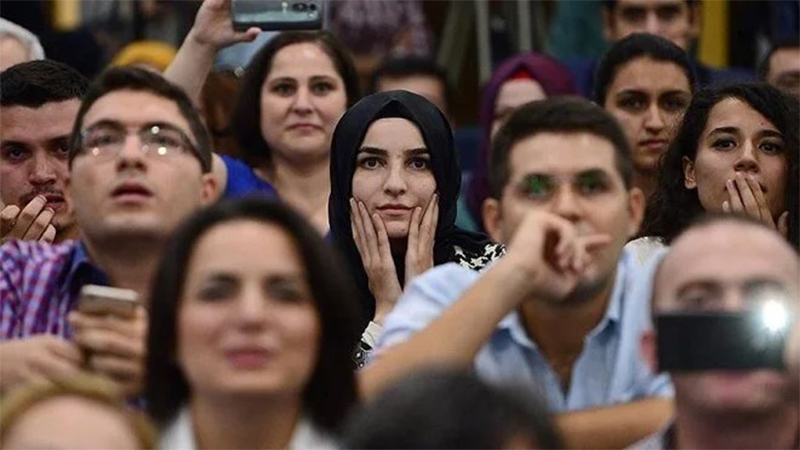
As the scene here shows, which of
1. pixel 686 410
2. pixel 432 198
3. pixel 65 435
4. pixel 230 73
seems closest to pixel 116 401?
pixel 65 435

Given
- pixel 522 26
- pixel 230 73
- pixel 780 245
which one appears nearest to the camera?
pixel 780 245

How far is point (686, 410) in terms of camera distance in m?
5.10

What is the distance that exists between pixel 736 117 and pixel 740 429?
2.63 meters

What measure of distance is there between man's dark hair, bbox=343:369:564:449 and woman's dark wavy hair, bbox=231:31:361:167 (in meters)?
4.34

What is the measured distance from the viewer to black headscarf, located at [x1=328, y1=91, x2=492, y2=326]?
7.56 metres

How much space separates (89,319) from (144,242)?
57 centimetres

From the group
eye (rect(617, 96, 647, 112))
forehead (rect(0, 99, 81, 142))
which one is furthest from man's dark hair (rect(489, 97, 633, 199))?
eye (rect(617, 96, 647, 112))

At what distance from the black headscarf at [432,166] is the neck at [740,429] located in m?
2.43

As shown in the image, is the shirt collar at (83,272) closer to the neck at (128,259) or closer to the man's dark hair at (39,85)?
the neck at (128,259)

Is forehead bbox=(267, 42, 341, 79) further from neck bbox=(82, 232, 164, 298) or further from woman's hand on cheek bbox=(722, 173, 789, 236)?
neck bbox=(82, 232, 164, 298)

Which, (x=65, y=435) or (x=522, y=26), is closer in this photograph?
(x=65, y=435)

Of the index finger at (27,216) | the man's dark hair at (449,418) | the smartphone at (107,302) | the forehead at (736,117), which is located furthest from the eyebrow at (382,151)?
the man's dark hair at (449,418)

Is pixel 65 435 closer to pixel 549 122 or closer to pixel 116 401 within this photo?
pixel 116 401

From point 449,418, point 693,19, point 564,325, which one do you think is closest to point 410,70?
point 693,19
